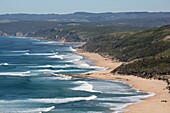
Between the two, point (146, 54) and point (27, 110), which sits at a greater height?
point (146, 54)

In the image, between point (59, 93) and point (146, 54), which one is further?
point (146, 54)

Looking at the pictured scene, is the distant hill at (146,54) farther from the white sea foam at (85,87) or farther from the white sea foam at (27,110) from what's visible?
the white sea foam at (27,110)

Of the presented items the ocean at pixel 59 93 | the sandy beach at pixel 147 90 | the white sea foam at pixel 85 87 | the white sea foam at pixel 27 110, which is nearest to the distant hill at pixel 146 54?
the sandy beach at pixel 147 90

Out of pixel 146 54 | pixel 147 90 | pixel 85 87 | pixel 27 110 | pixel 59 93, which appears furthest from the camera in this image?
pixel 146 54

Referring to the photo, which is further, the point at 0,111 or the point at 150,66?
the point at 150,66

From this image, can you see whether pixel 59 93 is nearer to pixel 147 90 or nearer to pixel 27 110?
pixel 27 110

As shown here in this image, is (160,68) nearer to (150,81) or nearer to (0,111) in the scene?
(150,81)

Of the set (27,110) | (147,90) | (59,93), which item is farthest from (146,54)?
(27,110)

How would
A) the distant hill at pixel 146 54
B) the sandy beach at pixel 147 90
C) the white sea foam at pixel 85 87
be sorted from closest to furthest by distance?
the sandy beach at pixel 147 90, the white sea foam at pixel 85 87, the distant hill at pixel 146 54

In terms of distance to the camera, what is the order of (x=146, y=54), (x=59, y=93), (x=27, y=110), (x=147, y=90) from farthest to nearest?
(x=146, y=54) → (x=147, y=90) → (x=59, y=93) → (x=27, y=110)

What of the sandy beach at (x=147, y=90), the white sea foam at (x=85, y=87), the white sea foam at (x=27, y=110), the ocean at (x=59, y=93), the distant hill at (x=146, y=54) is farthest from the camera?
the distant hill at (x=146, y=54)

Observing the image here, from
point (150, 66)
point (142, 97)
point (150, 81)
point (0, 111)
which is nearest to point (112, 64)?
point (150, 66)
